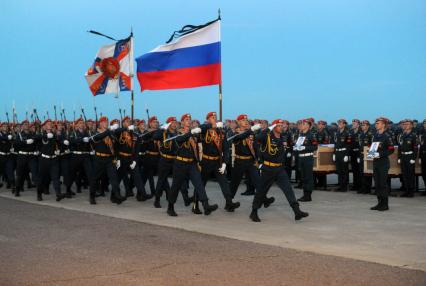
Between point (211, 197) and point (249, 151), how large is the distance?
275cm

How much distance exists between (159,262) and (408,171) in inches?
339

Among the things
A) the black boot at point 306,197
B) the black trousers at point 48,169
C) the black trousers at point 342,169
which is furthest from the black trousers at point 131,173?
the black trousers at point 342,169

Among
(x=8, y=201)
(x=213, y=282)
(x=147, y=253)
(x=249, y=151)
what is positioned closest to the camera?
(x=213, y=282)

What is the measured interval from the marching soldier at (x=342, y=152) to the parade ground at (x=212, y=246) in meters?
2.47

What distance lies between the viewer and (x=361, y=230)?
9.78 meters

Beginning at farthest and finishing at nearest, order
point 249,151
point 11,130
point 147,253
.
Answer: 1. point 11,130
2. point 249,151
3. point 147,253

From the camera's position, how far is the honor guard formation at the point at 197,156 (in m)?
11.7

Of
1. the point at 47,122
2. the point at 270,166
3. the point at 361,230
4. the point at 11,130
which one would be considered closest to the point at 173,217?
the point at 270,166

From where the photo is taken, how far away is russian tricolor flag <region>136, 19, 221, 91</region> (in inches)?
527

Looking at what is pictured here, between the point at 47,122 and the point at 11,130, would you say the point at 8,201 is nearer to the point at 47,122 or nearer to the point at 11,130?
the point at 47,122

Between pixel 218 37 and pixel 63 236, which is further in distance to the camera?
pixel 218 37

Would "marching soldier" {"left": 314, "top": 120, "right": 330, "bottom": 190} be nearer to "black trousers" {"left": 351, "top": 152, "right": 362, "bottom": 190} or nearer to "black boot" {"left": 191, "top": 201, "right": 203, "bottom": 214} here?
"black trousers" {"left": 351, "top": 152, "right": 362, "bottom": 190}

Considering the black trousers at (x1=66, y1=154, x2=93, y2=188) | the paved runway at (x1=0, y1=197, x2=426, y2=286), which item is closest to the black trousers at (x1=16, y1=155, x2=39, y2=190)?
the black trousers at (x1=66, y1=154, x2=93, y2=188)

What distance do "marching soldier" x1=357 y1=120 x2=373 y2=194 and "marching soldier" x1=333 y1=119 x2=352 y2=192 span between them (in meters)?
0.41
